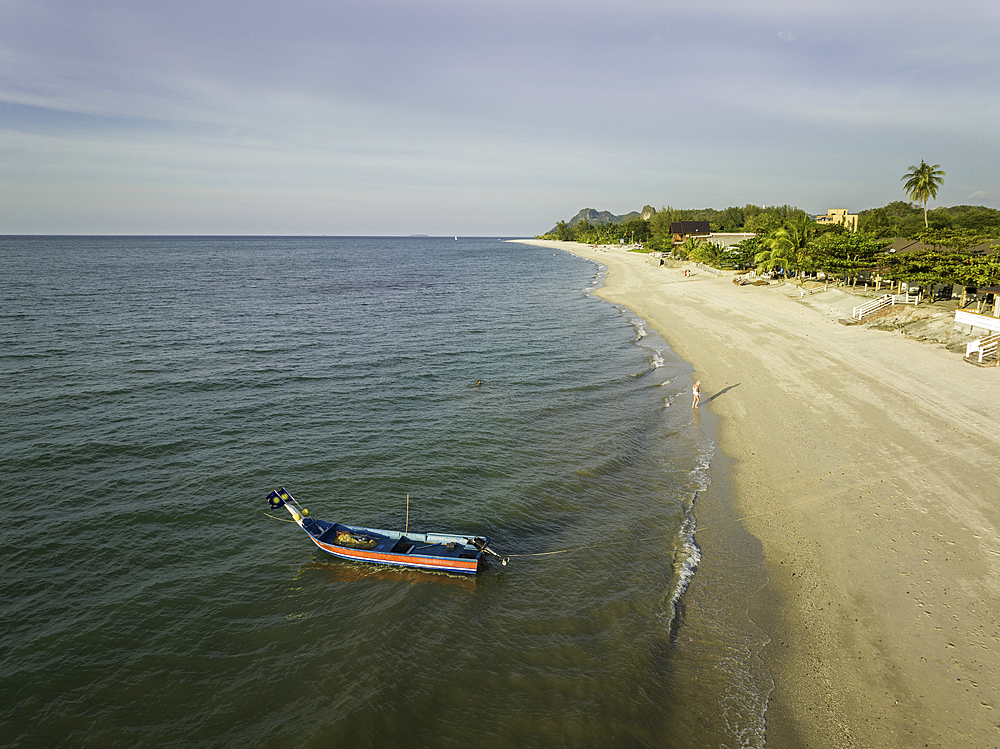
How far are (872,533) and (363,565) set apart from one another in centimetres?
1735

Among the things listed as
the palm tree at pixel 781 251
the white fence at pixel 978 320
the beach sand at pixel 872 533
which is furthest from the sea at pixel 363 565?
the palm tree at pixel 781 251

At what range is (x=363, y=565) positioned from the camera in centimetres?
1720

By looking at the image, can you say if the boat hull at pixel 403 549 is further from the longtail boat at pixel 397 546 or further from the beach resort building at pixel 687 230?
the beach resort building at pixel 687 230

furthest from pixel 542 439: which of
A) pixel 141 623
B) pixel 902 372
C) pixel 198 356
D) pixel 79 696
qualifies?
pixel 198 356

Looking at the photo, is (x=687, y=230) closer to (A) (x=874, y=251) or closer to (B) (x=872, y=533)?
(A) (x=874, y=251)

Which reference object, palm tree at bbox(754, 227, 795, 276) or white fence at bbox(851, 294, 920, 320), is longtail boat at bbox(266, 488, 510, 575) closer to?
white fence at bbox(851, 294, 920, 320)

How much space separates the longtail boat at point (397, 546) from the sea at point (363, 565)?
58 cm

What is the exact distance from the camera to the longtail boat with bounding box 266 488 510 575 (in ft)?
53.7

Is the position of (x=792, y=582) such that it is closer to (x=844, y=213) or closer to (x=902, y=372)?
(x=902, y=372)

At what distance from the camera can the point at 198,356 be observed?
40.4 metres

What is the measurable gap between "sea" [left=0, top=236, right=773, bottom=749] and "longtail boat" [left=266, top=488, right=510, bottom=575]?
58 cm

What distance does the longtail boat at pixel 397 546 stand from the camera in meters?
16.4

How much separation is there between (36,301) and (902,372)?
293 feet

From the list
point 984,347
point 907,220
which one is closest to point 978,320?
point 984,347
